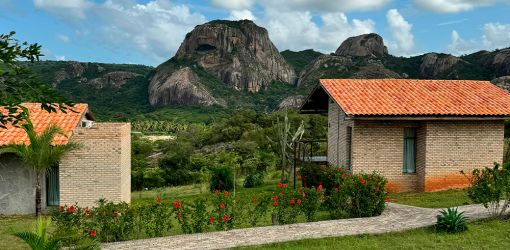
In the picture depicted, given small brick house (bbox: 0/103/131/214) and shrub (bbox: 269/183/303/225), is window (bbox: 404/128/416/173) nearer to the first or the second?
shrub (bbox: 269/183/303/225)

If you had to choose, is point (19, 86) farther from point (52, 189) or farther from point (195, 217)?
point (52, 189)

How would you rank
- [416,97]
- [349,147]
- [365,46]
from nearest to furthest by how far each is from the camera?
[349,147] < [416,97] < [365,46]

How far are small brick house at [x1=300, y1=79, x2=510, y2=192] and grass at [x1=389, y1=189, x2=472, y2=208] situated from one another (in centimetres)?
51

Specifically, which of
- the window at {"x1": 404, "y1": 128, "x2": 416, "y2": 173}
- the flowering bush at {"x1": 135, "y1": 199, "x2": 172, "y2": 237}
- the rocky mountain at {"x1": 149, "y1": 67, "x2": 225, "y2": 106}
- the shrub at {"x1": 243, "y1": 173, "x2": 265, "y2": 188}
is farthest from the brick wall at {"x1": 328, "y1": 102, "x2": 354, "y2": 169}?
the rocky mountain at {"x1": 149, "y1": 67, "x2": 225, "y2": 106}

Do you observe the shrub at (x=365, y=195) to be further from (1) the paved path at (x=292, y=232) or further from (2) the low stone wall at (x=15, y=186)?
(2) the low stone wall at (x=15, y=186)

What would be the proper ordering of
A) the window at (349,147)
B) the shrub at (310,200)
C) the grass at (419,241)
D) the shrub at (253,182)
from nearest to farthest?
the grass at (419,241)
the shrub at (310,200)
the window at (349,147)
the shrub at (253,182)

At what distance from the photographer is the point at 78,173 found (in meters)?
11.6

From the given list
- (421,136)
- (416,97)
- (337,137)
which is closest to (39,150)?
(337,137)

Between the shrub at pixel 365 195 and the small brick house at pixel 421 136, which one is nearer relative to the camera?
the shrub at pixel 365 195

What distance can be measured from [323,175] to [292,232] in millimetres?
4221

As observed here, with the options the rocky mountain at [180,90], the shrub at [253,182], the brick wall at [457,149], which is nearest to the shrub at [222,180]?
the shrub at [253,182]

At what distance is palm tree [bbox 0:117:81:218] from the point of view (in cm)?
1052

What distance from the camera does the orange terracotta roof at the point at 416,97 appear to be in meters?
12.0

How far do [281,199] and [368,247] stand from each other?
2.23m
